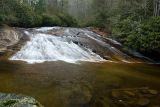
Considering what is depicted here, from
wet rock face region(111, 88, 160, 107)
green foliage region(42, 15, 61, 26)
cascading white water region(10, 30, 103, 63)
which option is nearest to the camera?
wet rock face region(111, 88, 160, 107)

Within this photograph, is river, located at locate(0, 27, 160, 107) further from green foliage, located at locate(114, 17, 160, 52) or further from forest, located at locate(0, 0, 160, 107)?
green foliage, located at locate(114, 17, 160, 52)

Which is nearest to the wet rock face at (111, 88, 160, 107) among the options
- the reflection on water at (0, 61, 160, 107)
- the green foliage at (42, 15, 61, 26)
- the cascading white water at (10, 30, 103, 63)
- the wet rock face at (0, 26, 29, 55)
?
Answer: the reflection on water at (0, 61, 160, 107)

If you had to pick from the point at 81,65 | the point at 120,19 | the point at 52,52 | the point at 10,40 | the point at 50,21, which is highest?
the point at 120,19

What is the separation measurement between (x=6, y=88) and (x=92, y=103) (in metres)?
3.51

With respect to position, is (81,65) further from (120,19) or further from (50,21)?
(50,21)

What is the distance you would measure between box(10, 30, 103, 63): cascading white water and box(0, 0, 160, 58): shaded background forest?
11.7 feet

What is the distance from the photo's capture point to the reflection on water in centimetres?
981

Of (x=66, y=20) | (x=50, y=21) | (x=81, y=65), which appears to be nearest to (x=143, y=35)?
(x=81, y=65)

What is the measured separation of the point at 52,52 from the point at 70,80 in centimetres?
732

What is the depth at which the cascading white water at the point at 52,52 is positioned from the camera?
1798 centimetres

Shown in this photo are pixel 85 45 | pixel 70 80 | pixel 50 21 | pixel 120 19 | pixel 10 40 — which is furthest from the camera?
pixel 50 21

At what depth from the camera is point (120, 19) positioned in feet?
88.1

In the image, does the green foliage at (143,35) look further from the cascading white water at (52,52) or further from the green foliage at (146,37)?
the cascading white water at (52,52)

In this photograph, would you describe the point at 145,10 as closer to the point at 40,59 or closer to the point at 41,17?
the point at 40,59
